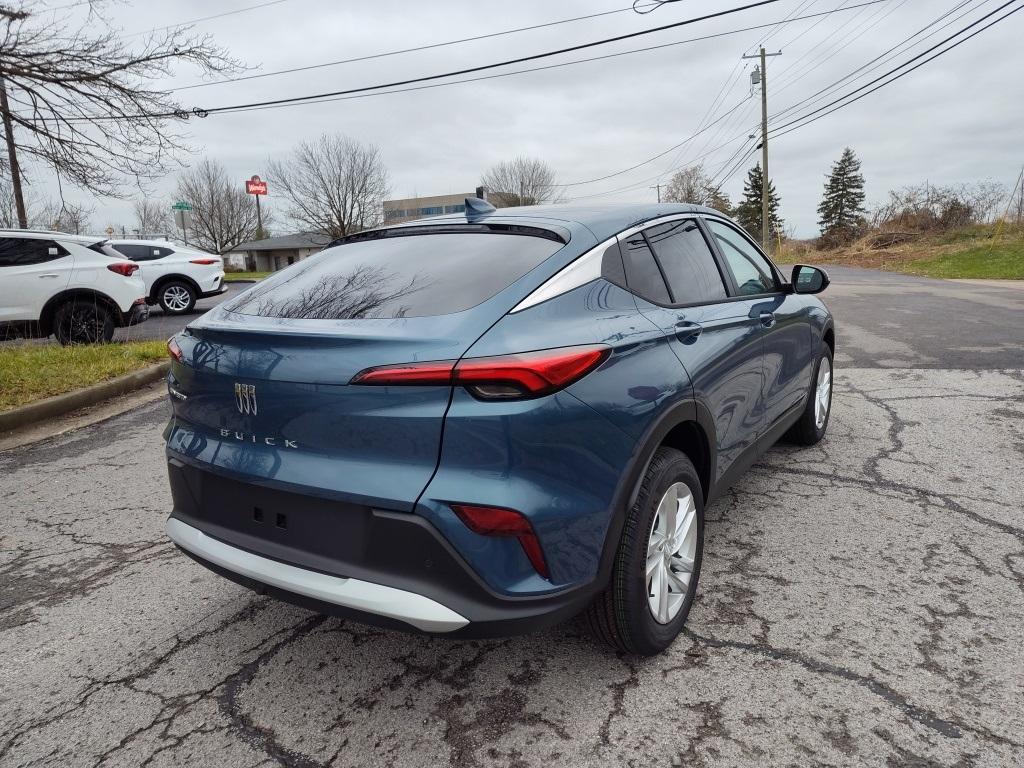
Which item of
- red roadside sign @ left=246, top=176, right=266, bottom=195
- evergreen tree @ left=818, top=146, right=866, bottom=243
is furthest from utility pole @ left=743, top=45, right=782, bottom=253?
red roadside sign @ left=246, top=176, right=266, bottom=195

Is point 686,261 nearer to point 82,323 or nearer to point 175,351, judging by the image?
point 175,351

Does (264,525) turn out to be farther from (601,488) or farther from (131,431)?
(131,431)

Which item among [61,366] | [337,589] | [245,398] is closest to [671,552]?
[337,589]

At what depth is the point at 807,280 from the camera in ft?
13.0

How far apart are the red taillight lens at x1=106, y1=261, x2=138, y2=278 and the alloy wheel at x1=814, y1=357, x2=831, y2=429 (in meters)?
9.01

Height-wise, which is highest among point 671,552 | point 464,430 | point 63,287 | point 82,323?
point 63,287

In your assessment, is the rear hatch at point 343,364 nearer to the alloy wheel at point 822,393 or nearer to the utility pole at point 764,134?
the alloy wheel at point 822,393

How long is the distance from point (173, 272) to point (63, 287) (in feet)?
14.5

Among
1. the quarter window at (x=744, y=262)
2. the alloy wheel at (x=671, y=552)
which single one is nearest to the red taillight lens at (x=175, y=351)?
the alloy wheel at (x=671, y=552)

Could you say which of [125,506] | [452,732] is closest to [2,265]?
[125,506]

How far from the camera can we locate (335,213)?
2085 inches

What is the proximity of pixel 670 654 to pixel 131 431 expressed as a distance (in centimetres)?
505

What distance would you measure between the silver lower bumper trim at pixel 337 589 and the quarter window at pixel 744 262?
2.30 m

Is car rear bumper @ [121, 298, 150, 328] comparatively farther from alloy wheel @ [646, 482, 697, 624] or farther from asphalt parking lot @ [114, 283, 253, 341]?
alloy wheel @ [646, 482, 697, 624]
